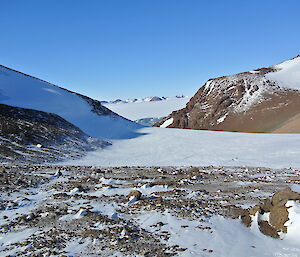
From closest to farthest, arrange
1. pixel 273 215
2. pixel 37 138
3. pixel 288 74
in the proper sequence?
pixel 273 215
pixel 37 138
pixel 288 74

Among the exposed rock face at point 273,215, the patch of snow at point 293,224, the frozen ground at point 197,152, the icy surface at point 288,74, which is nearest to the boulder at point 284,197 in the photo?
the exposed rock face at point 273,215

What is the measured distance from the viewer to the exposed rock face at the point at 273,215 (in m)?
7.73

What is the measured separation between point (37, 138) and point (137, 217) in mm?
18708

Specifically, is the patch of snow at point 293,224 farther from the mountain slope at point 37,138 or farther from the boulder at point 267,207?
the mountain slope at point 37,138

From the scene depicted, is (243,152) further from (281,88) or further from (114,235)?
(281,88)

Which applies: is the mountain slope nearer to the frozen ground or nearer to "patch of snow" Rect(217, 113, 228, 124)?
the frozen ground

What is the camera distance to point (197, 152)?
27.0m

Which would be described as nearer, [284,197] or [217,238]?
[217,238]

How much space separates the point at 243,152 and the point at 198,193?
16.0 metres

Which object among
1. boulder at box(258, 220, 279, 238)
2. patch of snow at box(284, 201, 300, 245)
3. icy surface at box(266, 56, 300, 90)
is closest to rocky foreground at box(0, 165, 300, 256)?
boulder at box(258, 220, 279, 238)

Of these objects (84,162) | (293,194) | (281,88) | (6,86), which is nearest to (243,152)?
(84,162)

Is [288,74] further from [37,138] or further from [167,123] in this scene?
[37,138]

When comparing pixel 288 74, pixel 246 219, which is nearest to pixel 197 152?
pixel 246 219

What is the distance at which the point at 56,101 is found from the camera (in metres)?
41.7
